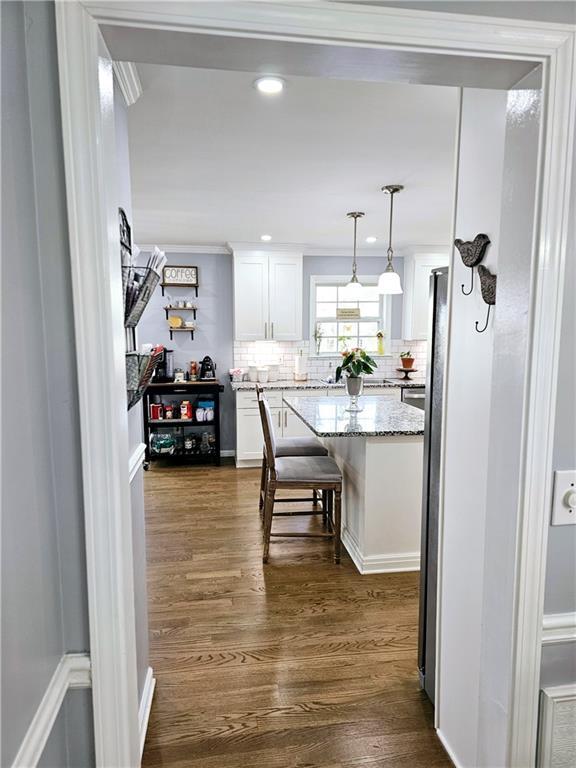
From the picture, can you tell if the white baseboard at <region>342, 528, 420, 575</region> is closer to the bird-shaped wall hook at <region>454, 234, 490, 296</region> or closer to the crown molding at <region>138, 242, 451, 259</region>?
the bird-shaped wall hook at <region>454, 234, 490, 296</region>

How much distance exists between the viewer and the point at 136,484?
5.78 feet

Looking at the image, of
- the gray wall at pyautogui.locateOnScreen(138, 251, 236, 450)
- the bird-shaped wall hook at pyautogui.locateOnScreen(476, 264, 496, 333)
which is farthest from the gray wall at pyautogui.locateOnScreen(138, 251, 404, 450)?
the bird-shaped wall hook at pyautogui.locateOnScreen(476, 264, 496, 333)

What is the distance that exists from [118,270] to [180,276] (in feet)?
15.6

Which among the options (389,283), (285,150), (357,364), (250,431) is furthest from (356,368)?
(250,431)

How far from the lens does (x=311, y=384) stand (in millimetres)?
5422

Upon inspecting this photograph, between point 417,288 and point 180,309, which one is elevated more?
point 417,288

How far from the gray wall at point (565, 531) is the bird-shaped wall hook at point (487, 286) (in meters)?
0.33

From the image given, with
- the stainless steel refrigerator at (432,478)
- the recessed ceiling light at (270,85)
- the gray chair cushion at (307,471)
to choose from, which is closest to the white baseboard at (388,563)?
the gray chair cushion at (307,471)

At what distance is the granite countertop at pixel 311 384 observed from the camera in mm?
5242

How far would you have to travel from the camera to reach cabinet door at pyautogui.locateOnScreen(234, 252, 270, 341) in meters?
5.34

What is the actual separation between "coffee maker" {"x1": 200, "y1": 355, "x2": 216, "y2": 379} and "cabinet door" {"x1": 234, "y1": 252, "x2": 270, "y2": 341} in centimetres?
45

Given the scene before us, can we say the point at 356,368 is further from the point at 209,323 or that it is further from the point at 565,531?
the point at 209,323

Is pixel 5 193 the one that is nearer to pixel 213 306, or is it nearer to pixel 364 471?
pixel 364 471

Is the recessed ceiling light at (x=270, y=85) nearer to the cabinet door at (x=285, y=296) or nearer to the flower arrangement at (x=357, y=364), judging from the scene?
the flower arrangement at (x=357, y=364)
